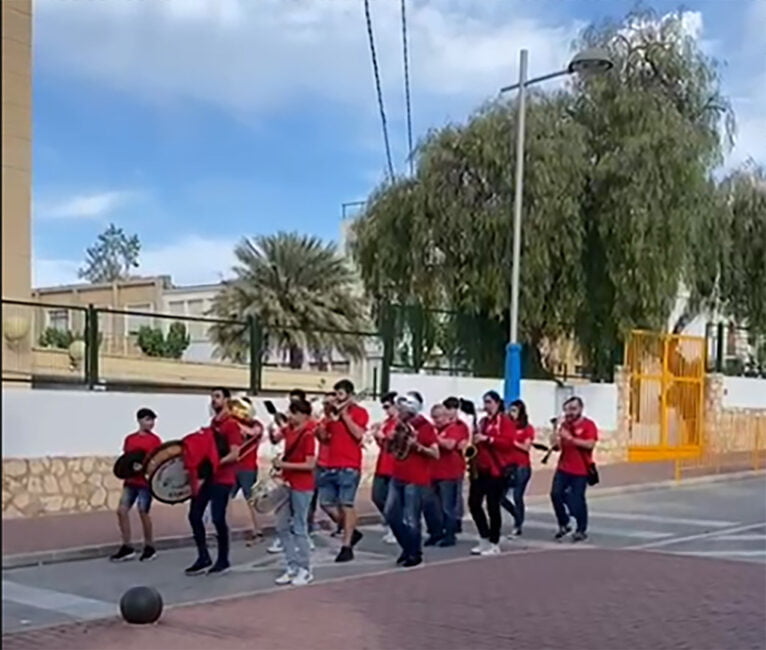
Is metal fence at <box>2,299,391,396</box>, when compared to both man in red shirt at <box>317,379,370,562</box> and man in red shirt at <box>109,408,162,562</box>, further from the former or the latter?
man in red shirt at <box>317,379,370,562</box>

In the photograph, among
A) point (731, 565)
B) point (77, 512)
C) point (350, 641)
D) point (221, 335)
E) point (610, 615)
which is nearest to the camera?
point (350, 641)

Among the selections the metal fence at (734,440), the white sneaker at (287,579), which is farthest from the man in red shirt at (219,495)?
the metal fence at (734,440)

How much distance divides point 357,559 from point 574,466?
116 inches

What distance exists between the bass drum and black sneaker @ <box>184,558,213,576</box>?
1.99 ft

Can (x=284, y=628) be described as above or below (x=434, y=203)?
below

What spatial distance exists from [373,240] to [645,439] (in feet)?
25.9

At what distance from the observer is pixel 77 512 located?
1447 cm

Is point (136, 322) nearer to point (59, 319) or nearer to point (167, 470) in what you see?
point (59, 319)

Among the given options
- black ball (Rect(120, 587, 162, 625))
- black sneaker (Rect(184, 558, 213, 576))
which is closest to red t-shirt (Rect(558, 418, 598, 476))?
black sneaker (Rect(184, 558, 213, 576))

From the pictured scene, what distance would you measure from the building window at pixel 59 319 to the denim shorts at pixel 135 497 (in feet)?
17.7

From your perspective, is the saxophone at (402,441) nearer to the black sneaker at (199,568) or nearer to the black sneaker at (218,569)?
the black sneaker at (218,569)

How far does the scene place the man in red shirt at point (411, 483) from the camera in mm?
10477

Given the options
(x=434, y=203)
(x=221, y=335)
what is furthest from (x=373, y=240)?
(x=221, y=335)

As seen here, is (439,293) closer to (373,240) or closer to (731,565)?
(373,240)
